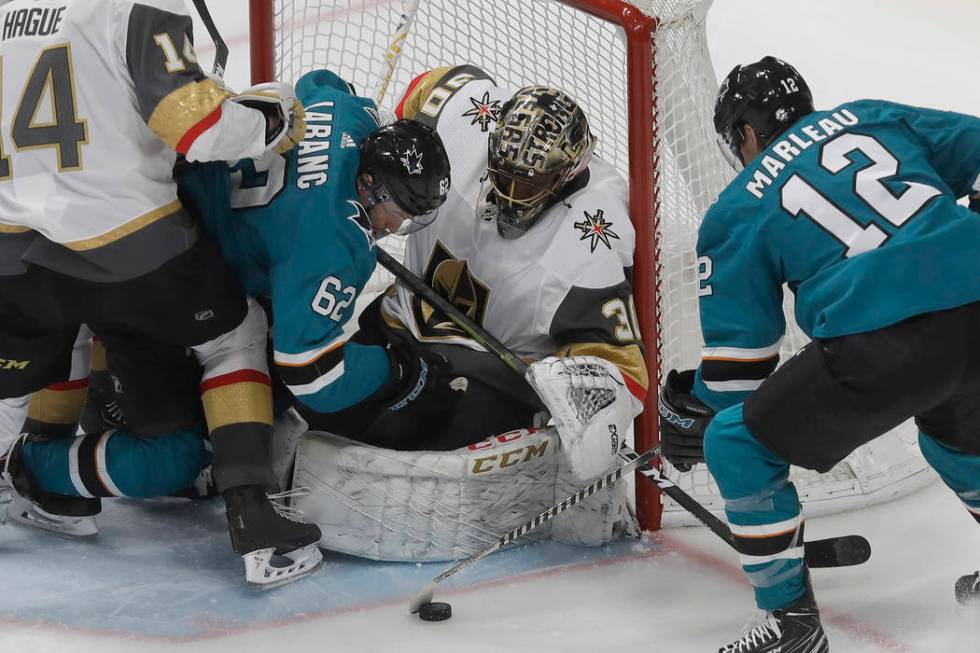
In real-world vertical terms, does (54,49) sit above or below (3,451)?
above

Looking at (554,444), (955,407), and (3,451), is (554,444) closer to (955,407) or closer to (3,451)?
(955,407)

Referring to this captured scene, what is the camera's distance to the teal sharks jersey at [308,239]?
2432 millimetres

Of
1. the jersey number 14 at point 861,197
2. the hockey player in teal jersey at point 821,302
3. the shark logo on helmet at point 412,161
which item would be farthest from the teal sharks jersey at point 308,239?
the jersey number 14 at point 861,197

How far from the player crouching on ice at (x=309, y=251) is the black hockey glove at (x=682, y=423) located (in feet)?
1.86

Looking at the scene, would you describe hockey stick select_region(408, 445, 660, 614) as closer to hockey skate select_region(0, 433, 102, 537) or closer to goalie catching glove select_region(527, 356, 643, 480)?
goalie catching glove select_region(527, 356, 643, 480)

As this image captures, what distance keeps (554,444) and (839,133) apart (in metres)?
0.95

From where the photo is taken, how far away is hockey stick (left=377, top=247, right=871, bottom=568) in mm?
2488

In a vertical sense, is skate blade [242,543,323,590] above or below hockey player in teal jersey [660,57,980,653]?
below

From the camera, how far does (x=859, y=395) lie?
199cm

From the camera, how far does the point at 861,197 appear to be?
199 centimetres

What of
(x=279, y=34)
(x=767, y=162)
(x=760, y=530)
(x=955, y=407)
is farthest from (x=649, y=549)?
(x=279, y=34)

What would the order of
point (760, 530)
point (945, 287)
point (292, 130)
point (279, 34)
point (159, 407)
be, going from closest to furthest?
point (945, 287) < point (760, 530) < point (292, 130) < point (159, 407) < point (279, 34)

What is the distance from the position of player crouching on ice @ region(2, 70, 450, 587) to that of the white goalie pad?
0.09 metres

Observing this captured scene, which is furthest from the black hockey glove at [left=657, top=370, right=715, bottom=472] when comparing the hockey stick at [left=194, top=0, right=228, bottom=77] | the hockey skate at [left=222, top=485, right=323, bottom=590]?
the hockey stick at [left=194, top=0, right=228, bottom=77]
